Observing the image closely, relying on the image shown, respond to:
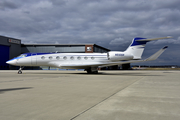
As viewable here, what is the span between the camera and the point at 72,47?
50562 mm

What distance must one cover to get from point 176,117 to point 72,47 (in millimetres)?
47840

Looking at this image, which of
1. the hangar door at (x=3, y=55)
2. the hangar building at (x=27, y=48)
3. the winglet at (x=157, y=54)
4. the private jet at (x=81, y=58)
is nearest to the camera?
the winglet at (x=157, y=54)

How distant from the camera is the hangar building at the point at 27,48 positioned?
155 feet

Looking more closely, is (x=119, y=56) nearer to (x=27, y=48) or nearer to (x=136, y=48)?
(x=136, y=48)

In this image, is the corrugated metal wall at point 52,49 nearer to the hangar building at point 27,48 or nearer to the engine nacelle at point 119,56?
the hangar building at point 27,48

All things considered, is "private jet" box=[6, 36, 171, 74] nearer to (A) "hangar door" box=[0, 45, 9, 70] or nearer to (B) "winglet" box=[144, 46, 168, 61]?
(B) "winglet" box=[144, 46, 168, 61]

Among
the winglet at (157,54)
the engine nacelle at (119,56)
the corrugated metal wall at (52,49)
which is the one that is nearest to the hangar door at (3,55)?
the corrugated metal wall at (52,49)

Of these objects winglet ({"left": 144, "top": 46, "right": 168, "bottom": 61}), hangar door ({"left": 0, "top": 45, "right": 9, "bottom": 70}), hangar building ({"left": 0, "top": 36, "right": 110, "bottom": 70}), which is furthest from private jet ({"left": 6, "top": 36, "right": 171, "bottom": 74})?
hangar door ({"left": 0, "top": 45, "right": 9, "bottom": 70})

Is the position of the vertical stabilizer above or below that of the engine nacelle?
above

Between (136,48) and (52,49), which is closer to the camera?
(136,48)

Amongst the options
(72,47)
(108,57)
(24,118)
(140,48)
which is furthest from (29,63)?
(72,47)

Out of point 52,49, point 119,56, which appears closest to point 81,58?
point 119,56

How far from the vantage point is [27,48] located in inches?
2082

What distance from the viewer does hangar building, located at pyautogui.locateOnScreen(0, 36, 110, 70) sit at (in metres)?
47.1
